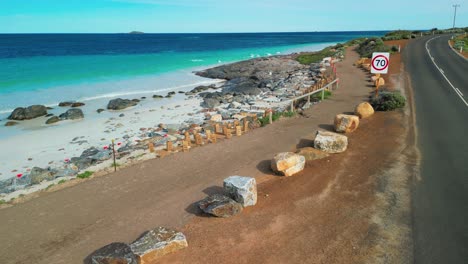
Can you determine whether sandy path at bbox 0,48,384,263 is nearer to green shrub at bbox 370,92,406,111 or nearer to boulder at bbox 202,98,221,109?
green shrub at bbox 370,92,406,111

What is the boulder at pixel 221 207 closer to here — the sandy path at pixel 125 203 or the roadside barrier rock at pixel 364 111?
the sandy path at pixel 125 203

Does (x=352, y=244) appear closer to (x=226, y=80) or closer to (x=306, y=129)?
(x=306, y=129)

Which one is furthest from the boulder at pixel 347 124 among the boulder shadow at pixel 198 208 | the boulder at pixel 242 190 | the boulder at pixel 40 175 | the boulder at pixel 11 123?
the boulder at pixel 11 123

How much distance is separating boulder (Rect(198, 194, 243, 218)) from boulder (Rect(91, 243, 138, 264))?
2.32m

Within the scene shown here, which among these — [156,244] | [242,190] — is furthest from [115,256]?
[242,190]

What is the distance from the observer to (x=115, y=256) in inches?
256

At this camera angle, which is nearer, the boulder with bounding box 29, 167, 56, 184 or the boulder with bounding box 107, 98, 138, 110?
the boulder with bounding box 29, 167, 56, 184

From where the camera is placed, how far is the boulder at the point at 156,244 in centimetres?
685

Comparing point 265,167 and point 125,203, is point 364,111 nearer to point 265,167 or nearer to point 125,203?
point 265,167

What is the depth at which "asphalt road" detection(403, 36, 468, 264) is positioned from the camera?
278 inches

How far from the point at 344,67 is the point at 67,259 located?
36.0m

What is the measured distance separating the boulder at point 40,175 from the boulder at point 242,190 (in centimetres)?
850

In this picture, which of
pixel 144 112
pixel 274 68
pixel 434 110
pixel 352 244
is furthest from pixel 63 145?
pixel 274 68

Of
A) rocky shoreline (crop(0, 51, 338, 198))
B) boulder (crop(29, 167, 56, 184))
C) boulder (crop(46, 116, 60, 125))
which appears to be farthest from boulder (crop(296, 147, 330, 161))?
boulder (crop(46, 116, 60, 125))
